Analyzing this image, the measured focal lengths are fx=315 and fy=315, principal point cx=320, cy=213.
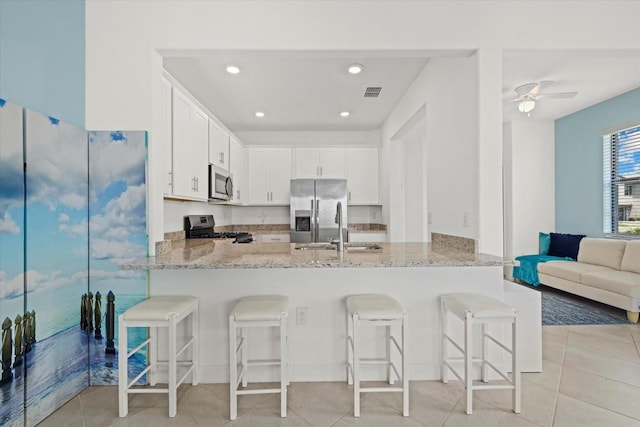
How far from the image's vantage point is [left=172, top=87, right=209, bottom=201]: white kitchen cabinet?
9.21 ft

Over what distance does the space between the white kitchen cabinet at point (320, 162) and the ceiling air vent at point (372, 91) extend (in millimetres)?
1472

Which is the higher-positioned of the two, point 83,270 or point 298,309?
point 83,270

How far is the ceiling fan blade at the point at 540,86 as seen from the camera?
358 centimetres

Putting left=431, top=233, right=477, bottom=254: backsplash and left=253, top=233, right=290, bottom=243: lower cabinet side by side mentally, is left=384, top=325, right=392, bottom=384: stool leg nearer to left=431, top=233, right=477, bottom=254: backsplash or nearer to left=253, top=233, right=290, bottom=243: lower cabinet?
left=431, top=233, right=477, bottom=254: backsplash

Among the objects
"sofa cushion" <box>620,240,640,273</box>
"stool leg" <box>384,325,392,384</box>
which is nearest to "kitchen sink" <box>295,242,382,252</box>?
"stool leg" <box>384,325,392,384</box>

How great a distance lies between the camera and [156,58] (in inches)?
90.7

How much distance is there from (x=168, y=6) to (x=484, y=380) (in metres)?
3.50

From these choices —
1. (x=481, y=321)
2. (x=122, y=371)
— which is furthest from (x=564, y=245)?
(x=122, y=371)

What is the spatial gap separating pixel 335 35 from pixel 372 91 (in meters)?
1.48

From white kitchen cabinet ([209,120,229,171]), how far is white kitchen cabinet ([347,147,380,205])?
6.49 feet

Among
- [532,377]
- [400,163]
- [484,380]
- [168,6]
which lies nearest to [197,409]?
[484,380]

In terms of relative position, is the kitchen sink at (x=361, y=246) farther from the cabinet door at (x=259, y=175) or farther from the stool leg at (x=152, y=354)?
the cabinet door at (x=259, y=175)

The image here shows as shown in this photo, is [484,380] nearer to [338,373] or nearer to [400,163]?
[338,373]

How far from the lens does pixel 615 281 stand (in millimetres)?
3600
